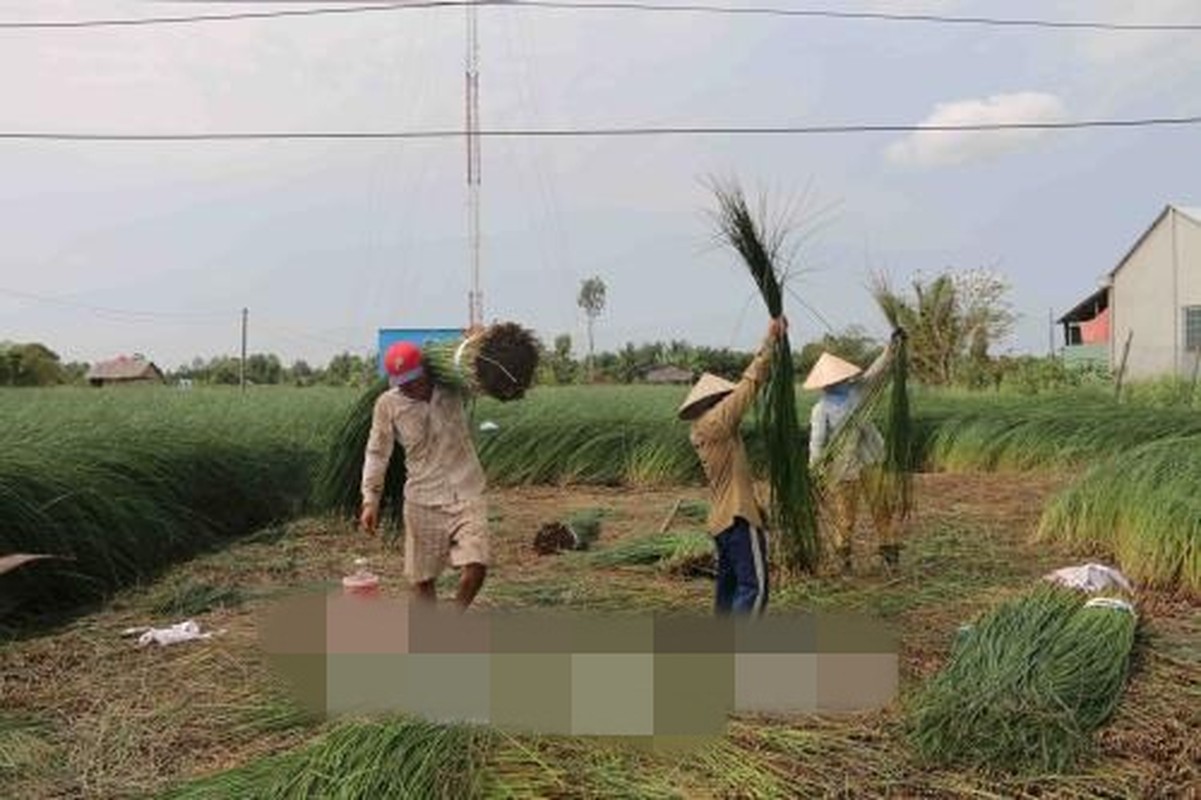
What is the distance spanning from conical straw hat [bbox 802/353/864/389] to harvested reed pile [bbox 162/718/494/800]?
152 inches

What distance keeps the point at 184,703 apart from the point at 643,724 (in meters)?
1.84

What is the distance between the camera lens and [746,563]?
5.39 m

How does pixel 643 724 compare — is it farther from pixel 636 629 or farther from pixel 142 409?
pixel 142 409

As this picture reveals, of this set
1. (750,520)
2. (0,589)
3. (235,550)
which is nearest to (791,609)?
(750,520)

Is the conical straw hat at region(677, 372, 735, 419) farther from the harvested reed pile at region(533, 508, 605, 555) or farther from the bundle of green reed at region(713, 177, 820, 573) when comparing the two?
the harvested reed pile at region(533, 508, 605, 555)

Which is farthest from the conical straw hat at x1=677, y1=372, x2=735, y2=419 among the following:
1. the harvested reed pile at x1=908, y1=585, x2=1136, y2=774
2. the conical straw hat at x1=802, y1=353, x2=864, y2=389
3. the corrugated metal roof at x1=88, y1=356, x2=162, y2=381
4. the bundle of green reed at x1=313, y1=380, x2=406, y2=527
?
the corrugated metal roof at x1=88, y1=356, x2=162, y2=381

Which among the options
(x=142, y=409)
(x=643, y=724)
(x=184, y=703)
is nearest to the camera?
(x=643, y=724)

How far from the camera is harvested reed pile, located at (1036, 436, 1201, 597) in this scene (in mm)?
6852

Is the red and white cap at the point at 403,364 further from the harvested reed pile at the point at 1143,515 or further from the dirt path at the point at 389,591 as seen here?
the harvested reed pile at the point at 1143,515

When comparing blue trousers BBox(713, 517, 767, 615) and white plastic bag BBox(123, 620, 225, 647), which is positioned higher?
blue trousers BBox(713, 517, 767, 615)

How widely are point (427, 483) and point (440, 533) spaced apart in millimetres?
216

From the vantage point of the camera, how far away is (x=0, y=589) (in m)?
6.71

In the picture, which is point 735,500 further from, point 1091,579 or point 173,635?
point 173,635

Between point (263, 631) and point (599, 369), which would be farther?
point (599, 369)
